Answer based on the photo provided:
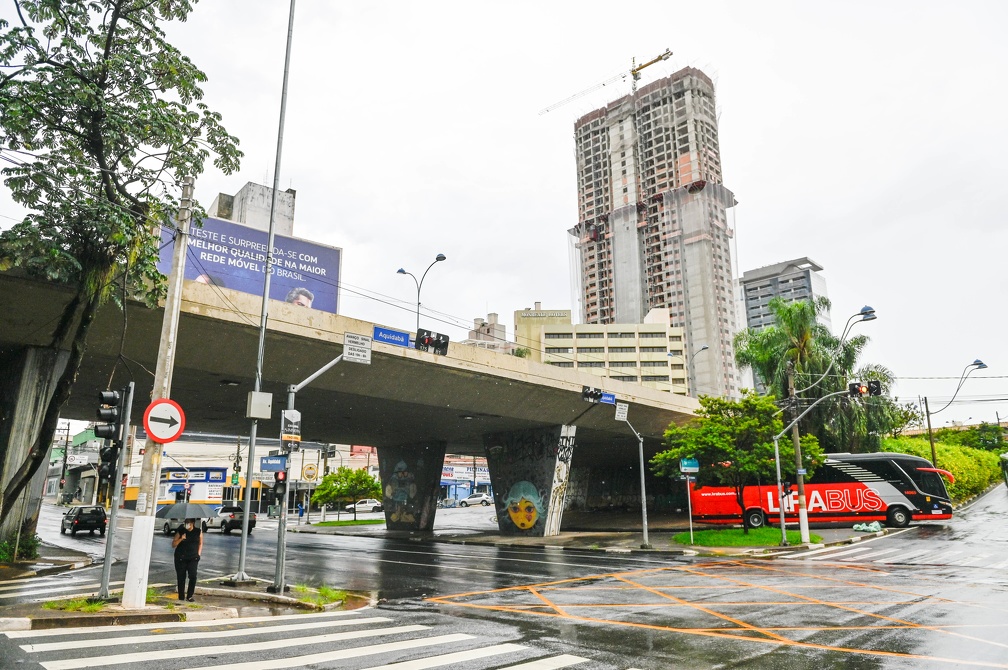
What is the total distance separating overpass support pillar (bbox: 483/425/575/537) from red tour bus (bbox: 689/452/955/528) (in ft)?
23.9

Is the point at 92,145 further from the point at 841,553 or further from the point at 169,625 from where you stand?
the point at 841,553

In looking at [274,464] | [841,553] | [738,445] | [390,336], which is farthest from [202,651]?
[738,445]

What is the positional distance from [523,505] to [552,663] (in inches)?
1176

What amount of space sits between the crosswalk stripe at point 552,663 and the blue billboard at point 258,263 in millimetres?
32942

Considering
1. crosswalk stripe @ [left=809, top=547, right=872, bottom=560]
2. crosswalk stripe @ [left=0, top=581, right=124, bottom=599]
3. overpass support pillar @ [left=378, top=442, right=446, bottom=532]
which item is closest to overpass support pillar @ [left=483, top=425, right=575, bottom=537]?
overpass support pillar @ [left=378, top=442, right=446, bottom=532]

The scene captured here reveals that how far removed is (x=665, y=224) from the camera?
519ft

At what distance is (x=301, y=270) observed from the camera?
4322 cm

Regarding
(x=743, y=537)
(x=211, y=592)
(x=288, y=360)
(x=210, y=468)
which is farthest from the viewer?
(x=210, y=468)

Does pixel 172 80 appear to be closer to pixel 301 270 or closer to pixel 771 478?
pixel 301 270

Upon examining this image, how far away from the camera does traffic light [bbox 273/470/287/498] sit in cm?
1523

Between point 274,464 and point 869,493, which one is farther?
point 869,493

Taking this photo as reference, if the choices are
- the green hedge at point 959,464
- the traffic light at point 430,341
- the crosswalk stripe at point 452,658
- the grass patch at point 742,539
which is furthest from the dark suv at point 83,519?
the green hedge at point 959,464

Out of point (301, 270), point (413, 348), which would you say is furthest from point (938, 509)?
point (301, 270)

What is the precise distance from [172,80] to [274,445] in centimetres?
6370
